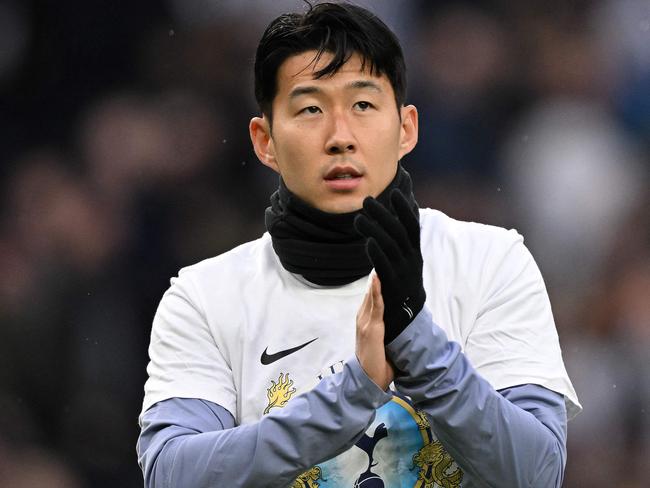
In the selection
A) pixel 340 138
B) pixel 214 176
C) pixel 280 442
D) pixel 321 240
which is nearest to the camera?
pixel 280 442

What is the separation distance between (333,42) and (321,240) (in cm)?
42

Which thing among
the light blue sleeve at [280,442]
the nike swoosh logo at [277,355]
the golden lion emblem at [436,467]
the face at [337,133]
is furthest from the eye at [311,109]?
the golden lion emblem at [436,467]

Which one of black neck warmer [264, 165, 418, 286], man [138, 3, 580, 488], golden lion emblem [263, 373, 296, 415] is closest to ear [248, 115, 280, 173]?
man [138, 3, 580, 488]

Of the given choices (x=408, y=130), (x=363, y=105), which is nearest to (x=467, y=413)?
(x=363, y=105)

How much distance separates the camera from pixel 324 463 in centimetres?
261

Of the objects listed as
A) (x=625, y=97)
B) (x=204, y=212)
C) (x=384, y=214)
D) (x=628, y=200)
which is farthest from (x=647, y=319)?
(x=384, y=214)

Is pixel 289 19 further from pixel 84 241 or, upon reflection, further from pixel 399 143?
pixel 84 241

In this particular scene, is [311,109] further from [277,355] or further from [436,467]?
[436,467]

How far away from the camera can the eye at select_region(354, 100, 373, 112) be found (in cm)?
260

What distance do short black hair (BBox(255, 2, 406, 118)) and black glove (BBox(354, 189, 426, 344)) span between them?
52 cm

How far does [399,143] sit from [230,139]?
2158 millimetres

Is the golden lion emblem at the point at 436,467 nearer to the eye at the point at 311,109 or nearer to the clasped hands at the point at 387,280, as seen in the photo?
the clasped hands at the point at 387,280

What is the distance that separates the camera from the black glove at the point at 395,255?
7.02ft

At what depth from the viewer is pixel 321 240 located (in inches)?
105
